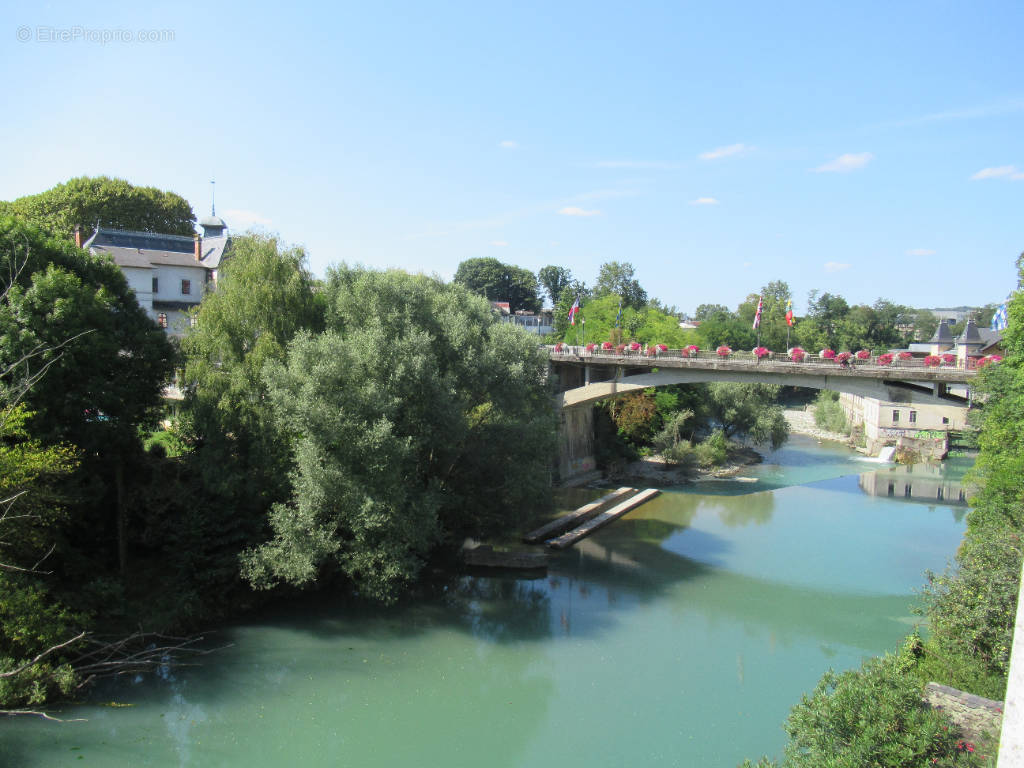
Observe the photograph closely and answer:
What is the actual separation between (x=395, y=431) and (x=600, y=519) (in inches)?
471

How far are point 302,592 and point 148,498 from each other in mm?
4246

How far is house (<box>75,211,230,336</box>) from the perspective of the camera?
106 feet

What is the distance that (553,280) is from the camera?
83750mm

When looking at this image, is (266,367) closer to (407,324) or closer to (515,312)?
(407,324)

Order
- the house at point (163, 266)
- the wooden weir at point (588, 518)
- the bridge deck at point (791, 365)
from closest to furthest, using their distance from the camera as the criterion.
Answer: the wooden weir at point (588, 518)
the bridge deck at point (791, 365)
the house at point (163, 266)

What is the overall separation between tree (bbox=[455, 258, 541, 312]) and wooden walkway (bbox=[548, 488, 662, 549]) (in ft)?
158

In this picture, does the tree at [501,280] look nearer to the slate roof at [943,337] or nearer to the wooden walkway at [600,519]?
the slate roof at [943,337]

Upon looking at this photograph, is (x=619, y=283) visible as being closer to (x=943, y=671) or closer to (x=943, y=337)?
(x=943, y=337)

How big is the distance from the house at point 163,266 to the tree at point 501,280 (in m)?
41.1

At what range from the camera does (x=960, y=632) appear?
448 inches

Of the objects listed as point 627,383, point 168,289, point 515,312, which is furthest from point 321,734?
point 515,312

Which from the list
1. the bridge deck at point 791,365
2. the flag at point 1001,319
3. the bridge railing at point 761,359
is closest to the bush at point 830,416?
the bridge railing at point 761,359

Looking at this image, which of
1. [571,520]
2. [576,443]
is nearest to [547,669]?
[571,520]

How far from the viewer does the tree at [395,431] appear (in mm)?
15141
